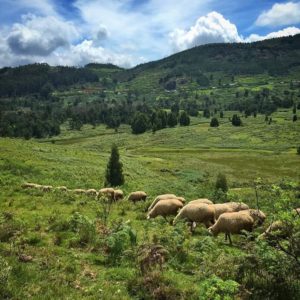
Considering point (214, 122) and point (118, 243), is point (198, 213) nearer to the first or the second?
point (118, 243)

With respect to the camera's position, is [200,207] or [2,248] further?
[200,207]

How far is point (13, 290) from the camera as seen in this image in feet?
34.9

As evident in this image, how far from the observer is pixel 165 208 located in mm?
25578

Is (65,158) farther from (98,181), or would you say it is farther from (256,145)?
(256,145)

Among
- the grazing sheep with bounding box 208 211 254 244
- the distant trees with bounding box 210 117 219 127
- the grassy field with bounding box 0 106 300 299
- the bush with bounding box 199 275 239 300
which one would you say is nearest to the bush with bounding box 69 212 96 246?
the grassy field with bounding box 0 106 300 299

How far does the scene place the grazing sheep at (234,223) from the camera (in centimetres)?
2031

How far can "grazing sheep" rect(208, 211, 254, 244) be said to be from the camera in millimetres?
20312

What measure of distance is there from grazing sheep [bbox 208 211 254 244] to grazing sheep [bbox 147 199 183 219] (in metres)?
5.34

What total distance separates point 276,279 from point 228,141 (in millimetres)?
142475

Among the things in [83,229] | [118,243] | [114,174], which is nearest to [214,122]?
[114,174]

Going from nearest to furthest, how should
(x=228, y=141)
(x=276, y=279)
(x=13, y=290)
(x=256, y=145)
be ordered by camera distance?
1. (x=13, y=290)
2. (x=276, y=279)
3. (x=256, y=145)
4. (x=228, y=141)

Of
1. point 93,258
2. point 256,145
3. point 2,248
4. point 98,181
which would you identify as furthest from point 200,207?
point 256,145

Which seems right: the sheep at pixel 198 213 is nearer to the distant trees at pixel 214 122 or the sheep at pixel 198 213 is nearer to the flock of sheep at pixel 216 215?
the flock of sheep at pixel 216 215

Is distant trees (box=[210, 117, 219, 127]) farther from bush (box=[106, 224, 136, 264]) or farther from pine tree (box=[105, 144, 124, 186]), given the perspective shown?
bush (box=[106, 224, 136, 264])
